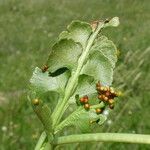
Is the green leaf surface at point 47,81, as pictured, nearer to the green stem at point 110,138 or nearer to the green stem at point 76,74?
the green stem at point 76,74

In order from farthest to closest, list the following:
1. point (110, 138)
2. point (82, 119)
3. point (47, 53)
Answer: point (47, 53) → point (82, 119) → point (110, 138)

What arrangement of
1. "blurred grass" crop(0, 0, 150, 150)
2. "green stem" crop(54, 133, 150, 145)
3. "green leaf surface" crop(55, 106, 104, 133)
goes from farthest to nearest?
"blurred grass" crop(0, 0, 150, 150), "green leaf surface" crop(55, 106, 104, 133), "green stem" crop(54, 133, 150, 145)

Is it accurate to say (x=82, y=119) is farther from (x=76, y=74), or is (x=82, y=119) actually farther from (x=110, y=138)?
(x=110, y=138)

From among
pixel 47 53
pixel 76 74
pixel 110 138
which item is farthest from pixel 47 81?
pixel 47 53

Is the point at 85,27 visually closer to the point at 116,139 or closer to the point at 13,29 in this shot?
the point at 116,139

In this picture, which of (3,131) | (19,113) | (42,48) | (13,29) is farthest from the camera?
(13,29)

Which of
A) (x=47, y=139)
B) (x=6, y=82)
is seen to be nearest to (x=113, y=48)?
(x=47, y=139)

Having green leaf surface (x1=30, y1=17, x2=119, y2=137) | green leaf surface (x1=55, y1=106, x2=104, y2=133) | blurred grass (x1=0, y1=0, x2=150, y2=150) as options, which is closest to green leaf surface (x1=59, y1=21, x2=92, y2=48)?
green leaf surface (x1=30, y1=17, x2=119, y2=137)

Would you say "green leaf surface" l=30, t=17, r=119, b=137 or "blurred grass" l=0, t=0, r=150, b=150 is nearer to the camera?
"green leaf surface" l=30, t=17, r=119, b=137

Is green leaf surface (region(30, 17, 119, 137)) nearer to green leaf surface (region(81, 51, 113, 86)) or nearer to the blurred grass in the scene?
green leaf surface (region(81, 51, 113, 86))
